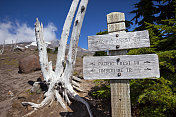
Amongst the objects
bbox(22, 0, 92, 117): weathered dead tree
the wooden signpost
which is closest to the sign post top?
the wooden signpost

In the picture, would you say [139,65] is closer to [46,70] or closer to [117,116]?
[117,116]

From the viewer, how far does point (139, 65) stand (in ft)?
5.39

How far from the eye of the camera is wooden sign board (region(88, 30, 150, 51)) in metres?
1.66

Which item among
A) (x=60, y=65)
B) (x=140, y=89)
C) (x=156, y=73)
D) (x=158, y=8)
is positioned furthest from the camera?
(x=158, y=8)

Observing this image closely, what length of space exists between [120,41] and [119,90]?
2.89ft

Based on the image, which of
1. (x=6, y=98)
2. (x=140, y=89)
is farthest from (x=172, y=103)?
(x=6, y=98)

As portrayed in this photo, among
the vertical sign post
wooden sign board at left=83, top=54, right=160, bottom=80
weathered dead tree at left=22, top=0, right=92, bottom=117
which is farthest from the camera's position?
weathered dead tree at left=22, top=0, right=92, bottom=117

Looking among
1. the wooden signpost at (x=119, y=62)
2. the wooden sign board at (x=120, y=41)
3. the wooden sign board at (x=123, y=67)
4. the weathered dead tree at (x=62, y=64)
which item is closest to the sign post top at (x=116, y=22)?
the wooden signpost at (x=119, y=62)

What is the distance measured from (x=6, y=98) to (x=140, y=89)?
6336 mm

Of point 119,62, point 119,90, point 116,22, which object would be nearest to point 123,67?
point 119,62

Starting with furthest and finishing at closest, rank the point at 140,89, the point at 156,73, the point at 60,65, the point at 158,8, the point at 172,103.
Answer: the point at 158,8, the point at 60,65, the point at 140,89, the point at 172,103, the point at 156,73

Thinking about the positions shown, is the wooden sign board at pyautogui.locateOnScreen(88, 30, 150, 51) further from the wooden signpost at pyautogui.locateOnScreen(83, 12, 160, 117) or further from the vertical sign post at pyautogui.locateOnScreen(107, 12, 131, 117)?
the vertical sign post at pyautogui.locateOnScreen(107, 12, 131, 117)

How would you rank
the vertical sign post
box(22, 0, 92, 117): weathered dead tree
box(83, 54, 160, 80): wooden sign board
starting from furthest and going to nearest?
box(22, 0, 92, 117): weathered dead tree
the vertical sign post
box(83, 54, 160, 80): wooden sign board

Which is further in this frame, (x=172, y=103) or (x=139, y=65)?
(x=172, y=103)
